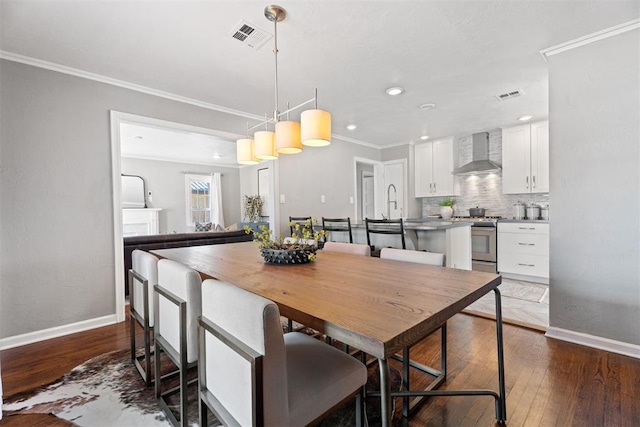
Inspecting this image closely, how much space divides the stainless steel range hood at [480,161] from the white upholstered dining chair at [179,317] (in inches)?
191

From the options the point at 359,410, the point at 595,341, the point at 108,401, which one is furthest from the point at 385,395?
the point at 595,341

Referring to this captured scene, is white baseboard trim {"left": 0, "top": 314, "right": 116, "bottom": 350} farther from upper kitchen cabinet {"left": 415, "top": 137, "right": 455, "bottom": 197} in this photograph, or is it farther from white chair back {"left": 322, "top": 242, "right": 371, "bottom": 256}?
upper kitchen cabinet {"left": 415, "top": 137, "right": 455, "bottom": 197}

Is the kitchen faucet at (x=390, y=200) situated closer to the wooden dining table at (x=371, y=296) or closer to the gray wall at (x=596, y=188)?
the gray wall at (x=596, y=188)

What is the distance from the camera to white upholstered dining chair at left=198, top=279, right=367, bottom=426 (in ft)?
2.68

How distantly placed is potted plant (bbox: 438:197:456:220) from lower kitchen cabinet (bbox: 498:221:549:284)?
1029 mm

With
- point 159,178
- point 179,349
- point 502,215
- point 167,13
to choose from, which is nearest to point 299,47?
point 167,13

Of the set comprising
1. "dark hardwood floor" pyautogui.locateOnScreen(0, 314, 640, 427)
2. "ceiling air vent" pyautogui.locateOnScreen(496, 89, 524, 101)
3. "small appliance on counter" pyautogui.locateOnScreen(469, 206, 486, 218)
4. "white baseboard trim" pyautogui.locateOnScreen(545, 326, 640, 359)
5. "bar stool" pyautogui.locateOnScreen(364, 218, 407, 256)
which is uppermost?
"ceiling air vent" pyautogui.locateOnScreen(496, 89, 524, 101)

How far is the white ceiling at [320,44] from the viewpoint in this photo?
1.84 meters

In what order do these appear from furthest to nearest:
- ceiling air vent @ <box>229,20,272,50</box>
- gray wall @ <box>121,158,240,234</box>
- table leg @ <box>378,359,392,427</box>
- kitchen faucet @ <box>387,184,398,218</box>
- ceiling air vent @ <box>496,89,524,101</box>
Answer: gray wall @ <box>121,158,240,234</box>
kitchen faucet @ <box>387,184,398,218</box>
ceiling air vent @ <box>496,89,524,101</box>
ceiling air vent @ <box>229,20,272,50</box>
table leg @ <box>378,359,392,427</box>

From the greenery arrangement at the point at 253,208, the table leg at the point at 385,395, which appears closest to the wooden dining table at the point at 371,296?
the table leg at the point at 385,395

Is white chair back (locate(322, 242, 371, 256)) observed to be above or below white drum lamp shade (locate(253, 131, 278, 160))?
below

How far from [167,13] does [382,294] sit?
2123 mm

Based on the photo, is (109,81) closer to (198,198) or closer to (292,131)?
(292,131)

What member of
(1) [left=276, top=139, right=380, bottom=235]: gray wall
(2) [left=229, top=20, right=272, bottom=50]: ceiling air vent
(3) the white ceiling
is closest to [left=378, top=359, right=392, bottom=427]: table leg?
(3) the white ceiling
